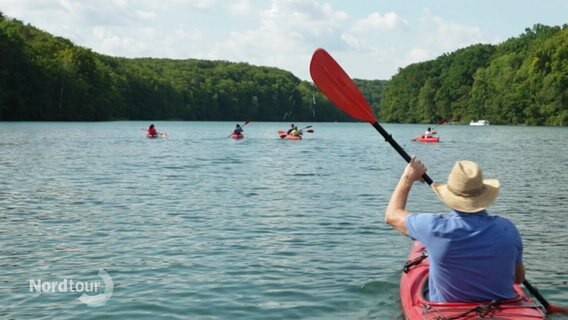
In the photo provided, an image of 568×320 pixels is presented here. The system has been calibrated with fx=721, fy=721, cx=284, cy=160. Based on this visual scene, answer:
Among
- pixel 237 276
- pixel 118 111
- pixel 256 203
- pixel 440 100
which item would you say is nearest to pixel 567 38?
pixel 440 100

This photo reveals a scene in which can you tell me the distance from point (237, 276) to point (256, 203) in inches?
267

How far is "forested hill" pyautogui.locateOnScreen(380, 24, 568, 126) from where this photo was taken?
9388cm

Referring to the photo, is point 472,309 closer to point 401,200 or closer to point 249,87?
point 401,200

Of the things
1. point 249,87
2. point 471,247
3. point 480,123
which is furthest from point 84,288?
point 249,87

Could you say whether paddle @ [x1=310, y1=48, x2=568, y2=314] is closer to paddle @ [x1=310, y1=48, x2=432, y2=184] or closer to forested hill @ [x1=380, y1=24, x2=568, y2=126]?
paddle @ [x1=310, y1=48, x2=432, y2=184]

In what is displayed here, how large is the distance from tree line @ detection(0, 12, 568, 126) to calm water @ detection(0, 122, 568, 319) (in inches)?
2724

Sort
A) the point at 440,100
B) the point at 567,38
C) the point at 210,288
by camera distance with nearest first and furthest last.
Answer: the point at 210,288 → the point at 567,38 → the point at 440,100

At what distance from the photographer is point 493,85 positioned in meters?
112

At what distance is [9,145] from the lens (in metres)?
34.8

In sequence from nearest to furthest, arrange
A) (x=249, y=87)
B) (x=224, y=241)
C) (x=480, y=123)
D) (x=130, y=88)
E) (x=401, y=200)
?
(x=401, y=200)
(x=224, y=241)
(x=480, y=123)
(x=130, y=88)
(x=249, y=87)

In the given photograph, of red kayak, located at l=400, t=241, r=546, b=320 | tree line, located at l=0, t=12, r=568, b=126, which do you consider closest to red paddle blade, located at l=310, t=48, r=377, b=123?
red kayak, located at l=400, t=241, r=546, b=320

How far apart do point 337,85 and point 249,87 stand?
14740 cm

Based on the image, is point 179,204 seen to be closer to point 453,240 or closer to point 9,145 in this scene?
point 453,240

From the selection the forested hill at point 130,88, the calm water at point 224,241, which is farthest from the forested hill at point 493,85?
the calm water at point 224,241
